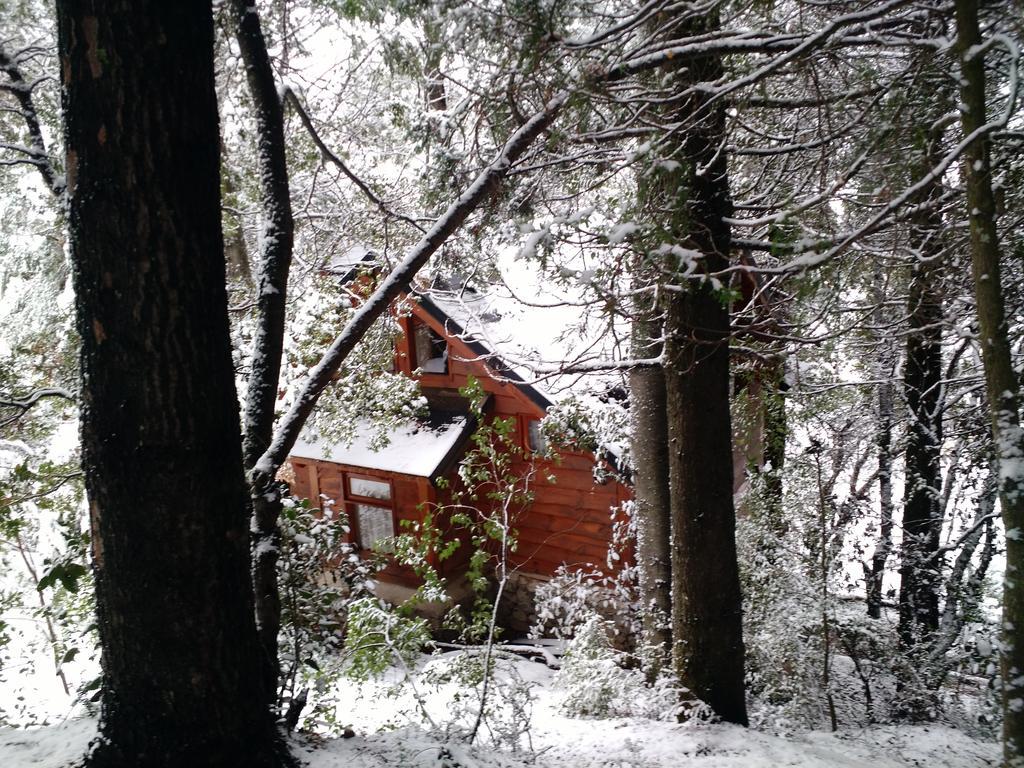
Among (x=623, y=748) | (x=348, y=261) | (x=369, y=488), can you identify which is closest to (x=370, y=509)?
(x=369, y=488)

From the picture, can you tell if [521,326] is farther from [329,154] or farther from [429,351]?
[329,154]

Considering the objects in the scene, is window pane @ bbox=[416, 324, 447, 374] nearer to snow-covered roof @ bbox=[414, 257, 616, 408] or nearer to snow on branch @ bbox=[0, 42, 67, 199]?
snow-covered roof @ bbox=[414, 257, 616, 408]

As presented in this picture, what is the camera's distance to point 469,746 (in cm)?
362

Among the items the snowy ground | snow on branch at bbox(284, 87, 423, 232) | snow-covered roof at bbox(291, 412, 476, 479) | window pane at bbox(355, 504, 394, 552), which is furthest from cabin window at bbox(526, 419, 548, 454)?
snow on branch at bbox(284, 87, 423, 232)

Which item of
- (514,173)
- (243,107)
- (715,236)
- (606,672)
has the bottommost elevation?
(606,672)

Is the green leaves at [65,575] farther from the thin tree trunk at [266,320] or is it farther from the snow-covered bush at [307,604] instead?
the snow-covered bush at [307,604]

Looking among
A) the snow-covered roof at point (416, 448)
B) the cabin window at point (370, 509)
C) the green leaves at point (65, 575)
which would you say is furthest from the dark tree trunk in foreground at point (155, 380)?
the cabin window at point (370, 509)

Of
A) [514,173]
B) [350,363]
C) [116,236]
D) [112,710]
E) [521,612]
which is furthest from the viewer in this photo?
[521,612]

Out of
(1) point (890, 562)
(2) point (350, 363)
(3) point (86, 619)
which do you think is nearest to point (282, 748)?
(3) point (86, 619)

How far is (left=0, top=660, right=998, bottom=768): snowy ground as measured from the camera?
3119mm

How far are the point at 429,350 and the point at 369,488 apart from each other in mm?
2857

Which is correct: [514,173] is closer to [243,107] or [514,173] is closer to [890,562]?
[243,107]

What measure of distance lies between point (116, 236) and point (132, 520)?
3.28 feet

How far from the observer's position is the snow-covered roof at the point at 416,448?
32.7 ft
